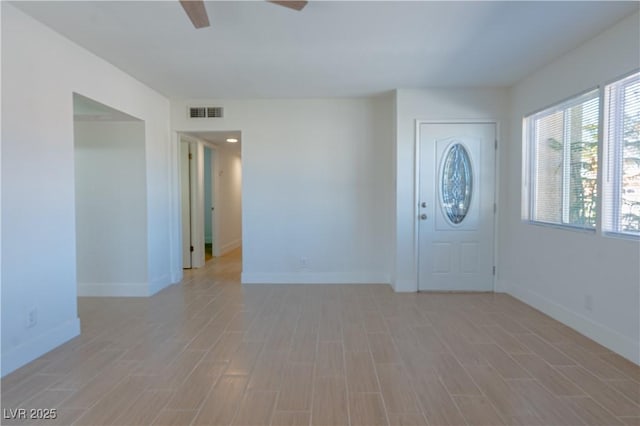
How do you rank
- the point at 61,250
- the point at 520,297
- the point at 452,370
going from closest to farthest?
the point at 452,370, the point at 61,250, the point at 520,297

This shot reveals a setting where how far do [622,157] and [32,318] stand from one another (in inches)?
186

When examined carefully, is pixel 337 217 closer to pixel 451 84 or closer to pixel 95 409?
pixel 451 84

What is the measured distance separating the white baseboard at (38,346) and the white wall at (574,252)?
4469 mm

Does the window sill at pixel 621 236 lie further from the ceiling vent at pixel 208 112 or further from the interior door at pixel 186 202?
the interior door at pixel 186 202

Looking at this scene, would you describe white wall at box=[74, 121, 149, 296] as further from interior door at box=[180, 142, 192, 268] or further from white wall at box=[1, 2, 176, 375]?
interior door at box=[180, 142, 192, 268]

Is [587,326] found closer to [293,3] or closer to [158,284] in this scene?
[293,3]

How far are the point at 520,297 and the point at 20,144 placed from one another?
5065mm

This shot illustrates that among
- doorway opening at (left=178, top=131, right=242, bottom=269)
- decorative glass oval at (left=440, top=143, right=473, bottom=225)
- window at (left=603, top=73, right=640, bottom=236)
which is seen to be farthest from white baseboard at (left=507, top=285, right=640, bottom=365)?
doorway opening at (left=178, top=131, right=242, bottom=269)

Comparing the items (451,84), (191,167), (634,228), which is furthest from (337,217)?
(634,228)

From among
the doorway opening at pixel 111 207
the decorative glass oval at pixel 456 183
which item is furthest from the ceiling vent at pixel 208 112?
the decorative glass oval at pixel 456 183

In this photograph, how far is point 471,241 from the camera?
15.4 ft

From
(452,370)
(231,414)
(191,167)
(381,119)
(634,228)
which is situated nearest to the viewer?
(231,414)

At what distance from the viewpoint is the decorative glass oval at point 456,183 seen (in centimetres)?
464

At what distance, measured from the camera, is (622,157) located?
9.39ft
